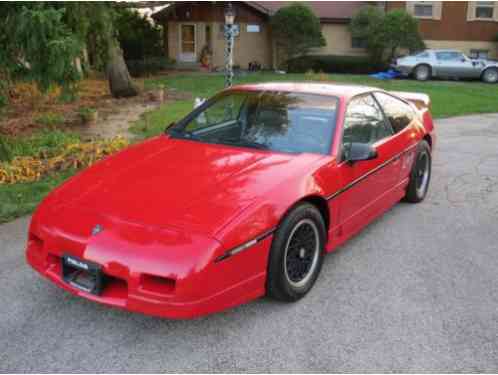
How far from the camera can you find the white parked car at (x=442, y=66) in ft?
67.1

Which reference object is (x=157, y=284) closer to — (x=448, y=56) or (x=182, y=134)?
(x=182, y=134)

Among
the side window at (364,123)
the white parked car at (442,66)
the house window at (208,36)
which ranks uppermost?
the house window at (208,36)

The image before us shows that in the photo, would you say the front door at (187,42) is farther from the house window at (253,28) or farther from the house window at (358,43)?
the house window at (358,43)

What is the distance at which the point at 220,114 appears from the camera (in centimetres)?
462

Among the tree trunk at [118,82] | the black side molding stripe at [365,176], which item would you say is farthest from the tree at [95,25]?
the black side molding stripe at [365,176]

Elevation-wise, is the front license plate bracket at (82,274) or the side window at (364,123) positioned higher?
the side window at (364,123)

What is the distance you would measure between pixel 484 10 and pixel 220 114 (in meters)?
24.4

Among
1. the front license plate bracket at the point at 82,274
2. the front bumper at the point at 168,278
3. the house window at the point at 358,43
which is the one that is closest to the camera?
the front bumper at the point at 168,278

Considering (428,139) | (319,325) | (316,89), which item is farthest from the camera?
(428,139)

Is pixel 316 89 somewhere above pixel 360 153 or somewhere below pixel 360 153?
above

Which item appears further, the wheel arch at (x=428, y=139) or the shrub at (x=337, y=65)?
the shrub at (x=337, y=65)

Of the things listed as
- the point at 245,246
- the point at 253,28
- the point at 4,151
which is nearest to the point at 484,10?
the point at 253,28

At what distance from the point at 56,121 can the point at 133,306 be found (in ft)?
27.3

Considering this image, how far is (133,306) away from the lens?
9.11 feet
